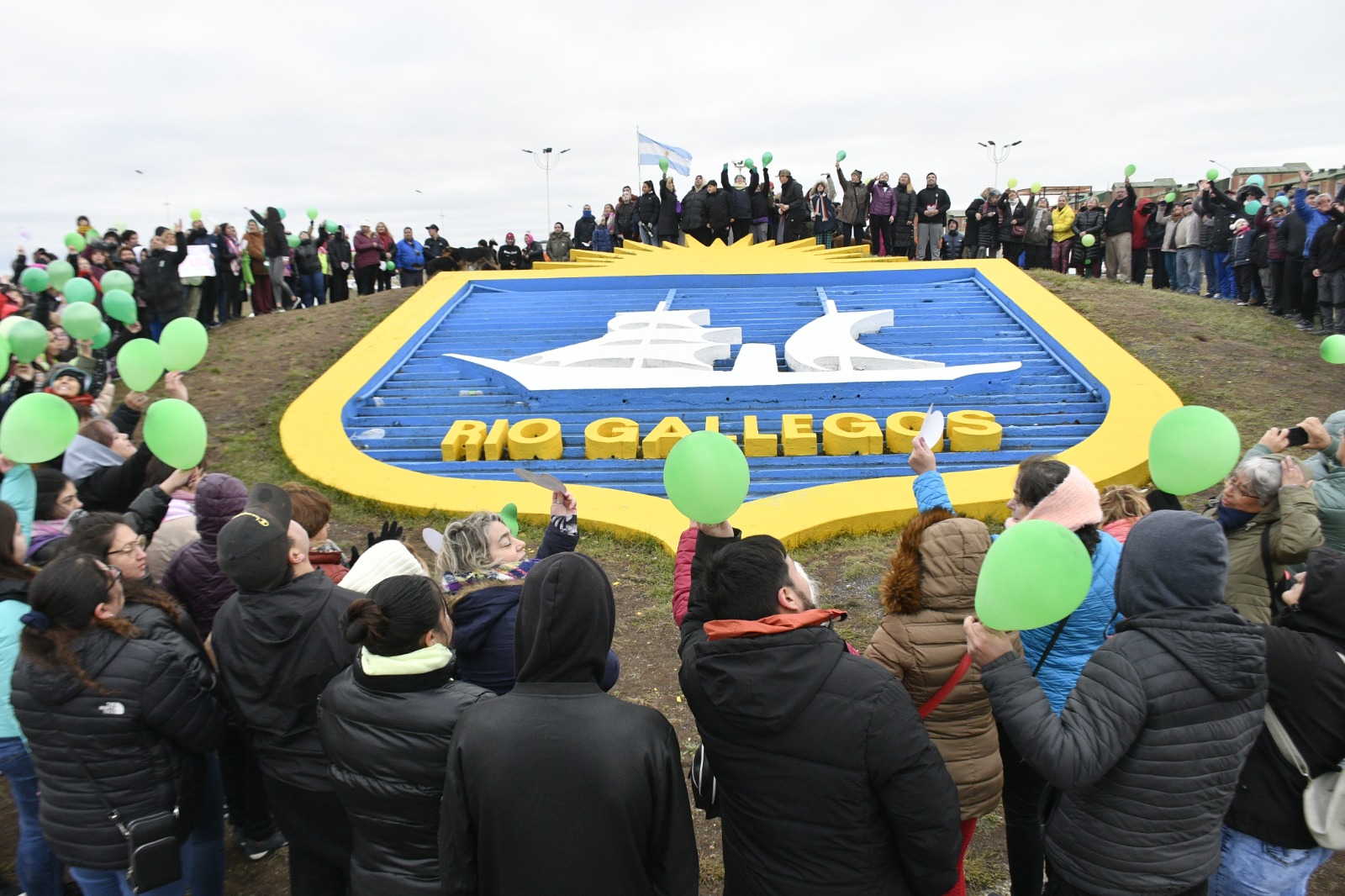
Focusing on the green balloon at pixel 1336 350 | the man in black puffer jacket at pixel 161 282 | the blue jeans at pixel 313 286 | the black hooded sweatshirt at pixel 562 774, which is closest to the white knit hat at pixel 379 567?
the black hooded sweatshirt at pixel 562 774

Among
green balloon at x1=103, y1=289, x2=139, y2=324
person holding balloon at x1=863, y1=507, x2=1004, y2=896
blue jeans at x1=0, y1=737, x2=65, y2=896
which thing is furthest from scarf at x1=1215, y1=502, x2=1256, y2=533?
green balloon at x1=103, y1=289, x2=139, y2=324

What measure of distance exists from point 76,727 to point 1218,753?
331 cm

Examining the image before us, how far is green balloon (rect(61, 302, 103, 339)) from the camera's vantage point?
650 centimetres

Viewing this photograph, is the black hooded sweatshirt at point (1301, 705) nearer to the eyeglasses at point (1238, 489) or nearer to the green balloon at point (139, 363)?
the eyeglasses at point (1238, 489)

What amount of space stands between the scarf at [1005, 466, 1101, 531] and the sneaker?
335 cm

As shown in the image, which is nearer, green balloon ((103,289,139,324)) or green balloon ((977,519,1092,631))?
green balloon ((977,519,1092,631))

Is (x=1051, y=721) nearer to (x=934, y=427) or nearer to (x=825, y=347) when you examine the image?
(x=934, y=427)

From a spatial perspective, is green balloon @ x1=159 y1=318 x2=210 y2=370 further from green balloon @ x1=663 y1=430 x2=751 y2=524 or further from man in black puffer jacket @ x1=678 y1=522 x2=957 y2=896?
man in black puffer jacket @ x1=678 y1=522 x2=957 y2=896

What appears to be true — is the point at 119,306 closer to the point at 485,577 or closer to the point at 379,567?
the point at 379,567

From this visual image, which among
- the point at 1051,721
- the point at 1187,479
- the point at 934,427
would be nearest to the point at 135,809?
the point at 1051,721

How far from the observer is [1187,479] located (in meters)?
3.37

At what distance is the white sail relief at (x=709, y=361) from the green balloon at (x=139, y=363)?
13.9ft

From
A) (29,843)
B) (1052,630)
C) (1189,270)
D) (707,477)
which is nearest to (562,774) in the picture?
(707,477)

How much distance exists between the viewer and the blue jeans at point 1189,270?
44.6 ft
